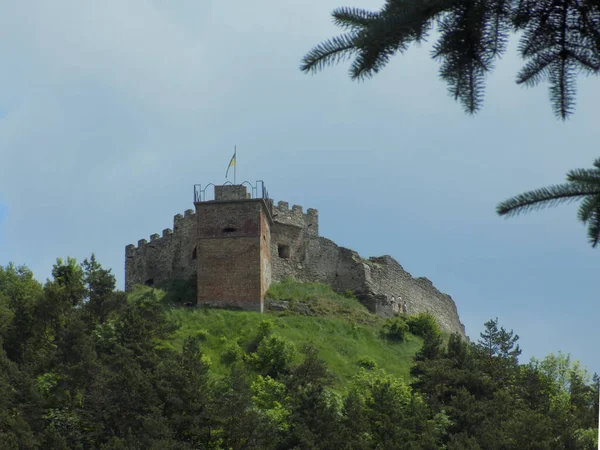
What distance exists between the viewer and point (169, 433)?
34625 mm

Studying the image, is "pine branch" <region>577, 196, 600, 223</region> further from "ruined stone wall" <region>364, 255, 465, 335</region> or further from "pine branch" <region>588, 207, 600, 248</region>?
"ruined stone wall" <region>364, 255, 465, 335</region>

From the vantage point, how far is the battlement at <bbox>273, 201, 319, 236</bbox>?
54500 millimetres

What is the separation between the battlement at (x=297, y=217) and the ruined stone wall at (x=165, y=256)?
13.7ft

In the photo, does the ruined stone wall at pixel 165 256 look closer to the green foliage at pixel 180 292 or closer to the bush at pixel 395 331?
the green foliage at pixel 180 292

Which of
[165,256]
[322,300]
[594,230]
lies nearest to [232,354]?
[322,300]

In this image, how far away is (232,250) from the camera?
4947 cm

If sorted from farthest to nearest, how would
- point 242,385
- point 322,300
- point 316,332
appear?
point 322,300
point 316,332
point 242,385

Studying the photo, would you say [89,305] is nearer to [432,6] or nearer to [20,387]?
[20,387]

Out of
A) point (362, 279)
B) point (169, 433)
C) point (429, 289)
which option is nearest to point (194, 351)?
point (169, 433)

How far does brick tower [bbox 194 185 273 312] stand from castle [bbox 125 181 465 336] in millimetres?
44

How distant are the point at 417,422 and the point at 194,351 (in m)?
8.33

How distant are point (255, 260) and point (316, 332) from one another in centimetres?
424

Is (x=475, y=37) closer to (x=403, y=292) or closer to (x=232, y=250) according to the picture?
(x=232, y=250)

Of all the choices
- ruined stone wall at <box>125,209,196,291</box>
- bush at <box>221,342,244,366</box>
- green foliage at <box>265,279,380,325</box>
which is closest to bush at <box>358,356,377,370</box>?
green foliage at <box>265,279,380,325</box>
